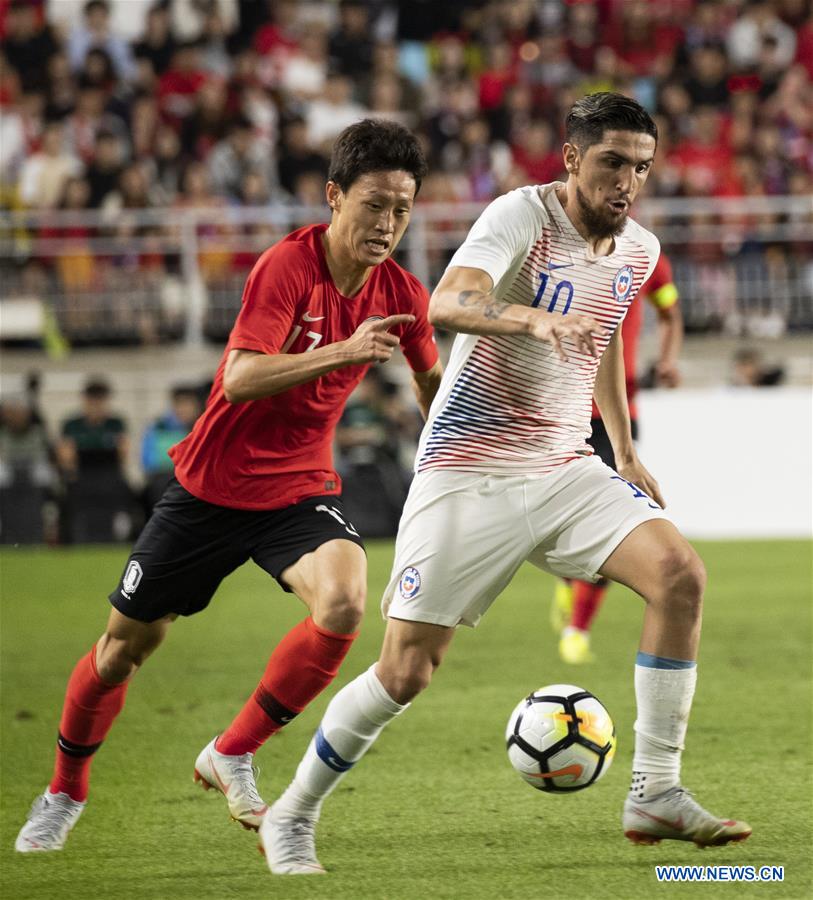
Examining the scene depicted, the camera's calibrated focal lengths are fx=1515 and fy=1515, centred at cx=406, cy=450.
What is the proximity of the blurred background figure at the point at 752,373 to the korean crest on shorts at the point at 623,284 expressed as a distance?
34.2 feet

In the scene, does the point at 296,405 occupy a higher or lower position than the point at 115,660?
higher

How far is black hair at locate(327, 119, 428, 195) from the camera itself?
470cm

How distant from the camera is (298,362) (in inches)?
173

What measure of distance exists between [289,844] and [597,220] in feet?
6.73

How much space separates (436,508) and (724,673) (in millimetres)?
3733

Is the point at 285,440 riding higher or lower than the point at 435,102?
lower

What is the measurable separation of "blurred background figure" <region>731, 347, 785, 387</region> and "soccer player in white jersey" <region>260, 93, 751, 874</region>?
10.4 meters

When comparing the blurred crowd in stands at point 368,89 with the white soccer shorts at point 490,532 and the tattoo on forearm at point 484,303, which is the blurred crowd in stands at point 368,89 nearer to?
the white soccer shorts at point 490,532

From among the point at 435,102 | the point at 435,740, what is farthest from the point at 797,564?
the point at 435,102

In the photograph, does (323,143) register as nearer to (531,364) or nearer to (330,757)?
(531,364)

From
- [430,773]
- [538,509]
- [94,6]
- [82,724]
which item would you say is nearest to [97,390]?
[94,6]

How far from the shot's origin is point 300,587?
15.7 feet

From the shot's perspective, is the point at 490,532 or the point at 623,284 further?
the point at 623,284

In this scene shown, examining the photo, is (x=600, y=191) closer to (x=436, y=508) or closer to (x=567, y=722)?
(x=436, y=508)
